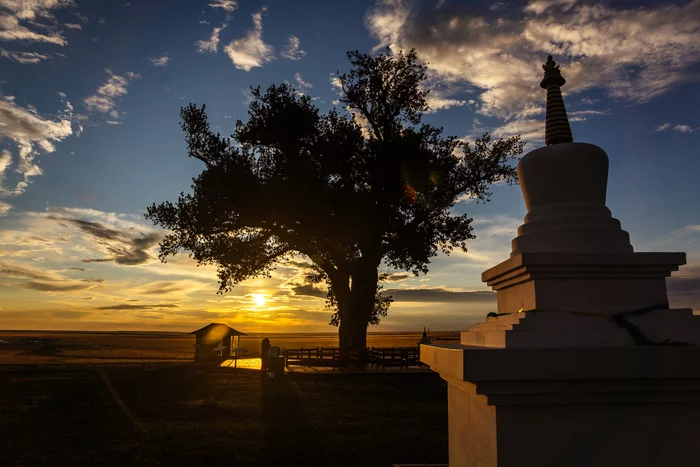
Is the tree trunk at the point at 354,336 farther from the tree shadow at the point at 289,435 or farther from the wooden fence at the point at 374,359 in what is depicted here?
the tree shadow at the point at 289,435

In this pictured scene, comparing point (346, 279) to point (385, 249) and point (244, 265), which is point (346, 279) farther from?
point (244, 265)

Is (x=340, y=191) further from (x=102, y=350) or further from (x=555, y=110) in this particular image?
(x=102, y=350)

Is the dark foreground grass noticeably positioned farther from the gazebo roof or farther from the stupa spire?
the gazebo roof

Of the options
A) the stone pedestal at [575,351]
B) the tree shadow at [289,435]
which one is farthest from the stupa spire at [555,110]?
the tree shadow at [289,435]

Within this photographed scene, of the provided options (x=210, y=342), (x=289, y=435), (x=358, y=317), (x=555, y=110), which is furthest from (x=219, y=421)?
(x=210, y=342)

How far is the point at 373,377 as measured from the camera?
2188cm

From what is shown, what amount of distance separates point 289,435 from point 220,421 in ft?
8.33

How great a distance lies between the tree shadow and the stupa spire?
7.14m

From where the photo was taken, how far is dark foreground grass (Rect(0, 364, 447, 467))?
30.6ft

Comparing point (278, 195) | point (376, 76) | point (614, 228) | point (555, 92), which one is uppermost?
point (376, 76)

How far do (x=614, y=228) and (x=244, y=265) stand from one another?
78.1 ft

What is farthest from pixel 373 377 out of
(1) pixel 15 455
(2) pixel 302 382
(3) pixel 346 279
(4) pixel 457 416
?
(4) pixel 457 416

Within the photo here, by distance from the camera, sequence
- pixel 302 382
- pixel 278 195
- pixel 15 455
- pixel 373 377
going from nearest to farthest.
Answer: pixel 15 455 < pixel 302 382 < pixel 373 377 < pixel 278 195

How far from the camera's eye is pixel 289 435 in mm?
10883
